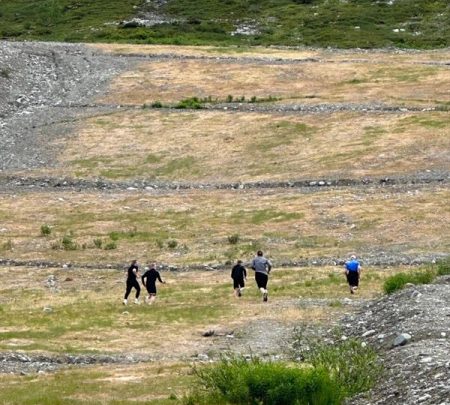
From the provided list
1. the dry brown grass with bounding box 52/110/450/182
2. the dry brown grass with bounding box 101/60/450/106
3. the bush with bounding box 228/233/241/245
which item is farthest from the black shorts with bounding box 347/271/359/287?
the dry brown grass with bounding box 101/60/450/106

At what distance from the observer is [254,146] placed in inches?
2958

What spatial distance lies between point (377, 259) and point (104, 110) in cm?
4057

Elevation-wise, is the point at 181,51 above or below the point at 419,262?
above

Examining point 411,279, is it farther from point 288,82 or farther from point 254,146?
point 288,82

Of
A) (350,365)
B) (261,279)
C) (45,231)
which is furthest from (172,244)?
(350,365)

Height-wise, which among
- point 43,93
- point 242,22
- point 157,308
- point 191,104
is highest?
point 242,22

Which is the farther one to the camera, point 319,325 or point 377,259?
point 377,259

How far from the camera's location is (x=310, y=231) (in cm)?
5594

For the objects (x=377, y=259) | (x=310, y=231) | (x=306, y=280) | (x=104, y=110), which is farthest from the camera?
(x=104, y=110)

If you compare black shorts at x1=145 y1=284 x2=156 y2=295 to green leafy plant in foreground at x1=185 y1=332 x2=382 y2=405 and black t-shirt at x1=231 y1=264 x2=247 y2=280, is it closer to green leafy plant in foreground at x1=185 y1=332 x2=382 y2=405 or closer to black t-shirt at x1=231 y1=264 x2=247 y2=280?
Answer: black t-shirt at x1=231 y1=264 x2=247 y2=280

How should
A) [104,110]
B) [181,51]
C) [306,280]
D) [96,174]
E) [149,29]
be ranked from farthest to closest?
[149,29]
[181,51]
[104,110]
[96,174]
[306,280]

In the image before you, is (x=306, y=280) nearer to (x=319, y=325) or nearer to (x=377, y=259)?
(x=377, y=259)

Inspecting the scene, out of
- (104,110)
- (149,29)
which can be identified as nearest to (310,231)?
(104,110)

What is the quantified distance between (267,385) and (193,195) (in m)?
40.8
